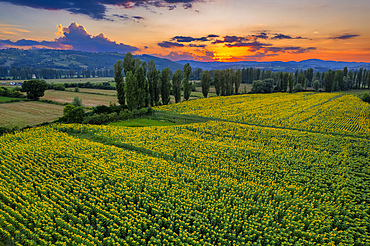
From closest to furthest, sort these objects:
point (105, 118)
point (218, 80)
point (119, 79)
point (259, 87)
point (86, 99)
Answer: point (105, 118) → point (119, 79) → point (86, 99) → point (218, 80) → point (259, 87)

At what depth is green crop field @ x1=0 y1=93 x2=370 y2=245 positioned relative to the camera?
16.2 meters

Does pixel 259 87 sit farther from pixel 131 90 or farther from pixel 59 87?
pixel 59 87

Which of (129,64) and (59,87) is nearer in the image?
(129,64)

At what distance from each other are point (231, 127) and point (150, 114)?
27.0 metres

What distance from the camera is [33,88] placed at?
249 feet

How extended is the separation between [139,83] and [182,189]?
53.1 metres

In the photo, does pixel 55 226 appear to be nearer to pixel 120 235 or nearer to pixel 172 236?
pixel 120 235

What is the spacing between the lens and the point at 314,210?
19656 millimetres

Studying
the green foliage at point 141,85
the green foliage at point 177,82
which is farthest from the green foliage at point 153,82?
the green foliage at point 177,82

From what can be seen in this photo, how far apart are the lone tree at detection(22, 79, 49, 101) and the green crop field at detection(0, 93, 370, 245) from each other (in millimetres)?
45329

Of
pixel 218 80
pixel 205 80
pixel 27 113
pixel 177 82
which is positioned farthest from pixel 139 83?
pixel 218 80

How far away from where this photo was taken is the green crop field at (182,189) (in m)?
16.2

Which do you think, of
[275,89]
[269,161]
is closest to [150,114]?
[269,161]

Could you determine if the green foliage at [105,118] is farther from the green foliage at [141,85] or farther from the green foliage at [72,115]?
the green foliage at [141,85]
